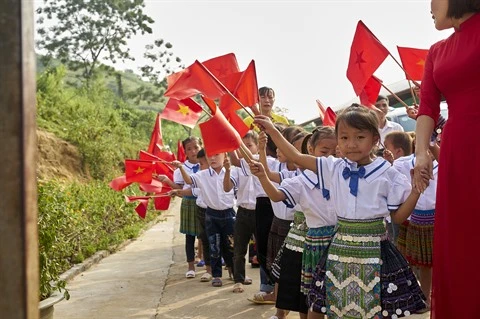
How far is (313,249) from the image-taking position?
3.98 m

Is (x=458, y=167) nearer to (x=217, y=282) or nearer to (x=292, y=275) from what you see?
(x=292, y=275)

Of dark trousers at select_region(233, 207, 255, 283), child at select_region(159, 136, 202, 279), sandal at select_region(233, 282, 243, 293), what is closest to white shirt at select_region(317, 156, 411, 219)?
dark trousers at select_region(233, 207, 255, 283)

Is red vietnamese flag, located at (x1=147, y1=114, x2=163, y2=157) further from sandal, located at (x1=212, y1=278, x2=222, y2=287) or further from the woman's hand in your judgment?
the woman's hand

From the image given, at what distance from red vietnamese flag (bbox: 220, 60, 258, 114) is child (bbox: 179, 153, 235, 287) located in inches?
83.8

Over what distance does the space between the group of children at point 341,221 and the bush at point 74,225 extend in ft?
5.07

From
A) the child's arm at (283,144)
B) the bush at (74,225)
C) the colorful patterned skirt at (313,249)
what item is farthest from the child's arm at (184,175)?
the child's arm at (283,144)

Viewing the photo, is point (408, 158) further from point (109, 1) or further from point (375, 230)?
point (109, 1)

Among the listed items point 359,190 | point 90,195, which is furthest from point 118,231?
point 359,190

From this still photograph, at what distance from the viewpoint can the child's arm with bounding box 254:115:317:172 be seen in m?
3.51

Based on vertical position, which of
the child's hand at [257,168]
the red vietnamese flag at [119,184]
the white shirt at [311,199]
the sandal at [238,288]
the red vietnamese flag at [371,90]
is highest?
the red vietnamese flag at [371,90]

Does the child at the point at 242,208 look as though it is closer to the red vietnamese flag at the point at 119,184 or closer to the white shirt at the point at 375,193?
the red vietnamese flag at the point at 119,184

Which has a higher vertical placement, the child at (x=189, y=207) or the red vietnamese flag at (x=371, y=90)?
the red vietnamese flag at (x=371, y=90)

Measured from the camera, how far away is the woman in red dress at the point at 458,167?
2584mm

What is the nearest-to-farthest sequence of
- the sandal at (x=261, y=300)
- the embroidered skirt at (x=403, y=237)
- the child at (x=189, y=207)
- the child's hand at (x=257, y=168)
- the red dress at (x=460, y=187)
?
1. the red dress at (x=460, y=187)
2. the child's hand at (x=257, y=168)
3. the embroidered skirt at (x=403, y=237)
4. the sandal at (x=261, y=300)
5. the child at (x=189, y=207)
